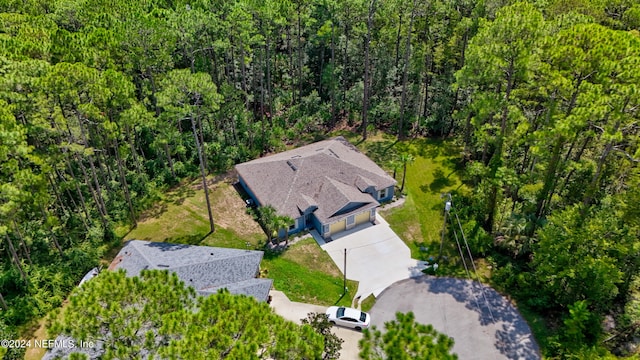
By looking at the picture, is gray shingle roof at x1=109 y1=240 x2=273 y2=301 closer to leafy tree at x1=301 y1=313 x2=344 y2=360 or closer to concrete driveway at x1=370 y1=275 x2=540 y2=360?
leafy tree at x1=301 y1=313 x2=344 y2=360

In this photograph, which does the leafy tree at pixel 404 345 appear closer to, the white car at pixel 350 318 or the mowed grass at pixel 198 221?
the white car at pixel 350 318

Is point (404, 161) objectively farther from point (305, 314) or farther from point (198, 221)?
point (198, 221)

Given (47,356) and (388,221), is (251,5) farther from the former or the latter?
(47,356)

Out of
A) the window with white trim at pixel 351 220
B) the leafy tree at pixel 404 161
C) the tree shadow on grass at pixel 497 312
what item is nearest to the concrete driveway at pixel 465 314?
the tree shadow on grass at pixel 497 312

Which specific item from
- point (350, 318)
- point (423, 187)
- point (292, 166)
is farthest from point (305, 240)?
point (423, 187)

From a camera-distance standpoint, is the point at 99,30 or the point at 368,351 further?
the point at 99,30

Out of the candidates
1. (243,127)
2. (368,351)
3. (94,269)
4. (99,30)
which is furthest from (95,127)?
(368,351)

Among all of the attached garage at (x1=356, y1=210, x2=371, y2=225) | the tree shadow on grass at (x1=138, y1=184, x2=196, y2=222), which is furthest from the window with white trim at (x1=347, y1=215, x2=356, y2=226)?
the tree shadow on grass at (x1=138, y1=184, x2=196, y2=222)

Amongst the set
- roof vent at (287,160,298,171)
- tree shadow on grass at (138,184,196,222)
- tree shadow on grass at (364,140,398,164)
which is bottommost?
tree shadow on grass at (138,184,196,222)
